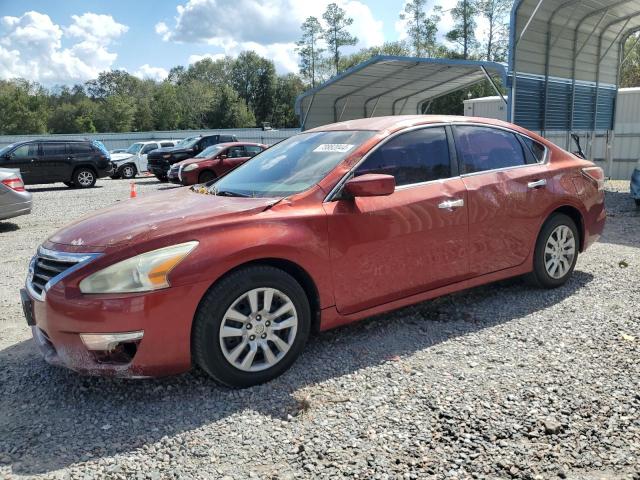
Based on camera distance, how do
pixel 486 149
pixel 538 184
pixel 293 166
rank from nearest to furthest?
pixel 293 166
pixel 486 149
pixel 538 184

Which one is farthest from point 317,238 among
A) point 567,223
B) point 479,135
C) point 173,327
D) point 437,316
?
point 567,223

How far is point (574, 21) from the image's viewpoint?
14.4 meters

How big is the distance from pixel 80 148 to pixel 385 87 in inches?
422

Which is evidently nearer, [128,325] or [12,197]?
[128,325]

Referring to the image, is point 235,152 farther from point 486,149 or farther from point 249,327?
point 249,327

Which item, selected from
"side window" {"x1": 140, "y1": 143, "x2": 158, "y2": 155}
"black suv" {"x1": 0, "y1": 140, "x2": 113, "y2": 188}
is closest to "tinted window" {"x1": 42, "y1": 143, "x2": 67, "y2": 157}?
"black suv" {"x1": 0, "y1": 140, "x2": 113, "y2": 188}

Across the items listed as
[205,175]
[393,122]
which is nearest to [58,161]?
[205,175]

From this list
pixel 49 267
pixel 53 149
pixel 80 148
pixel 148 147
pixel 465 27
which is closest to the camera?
pixel 49 267

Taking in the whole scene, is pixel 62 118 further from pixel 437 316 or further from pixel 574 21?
pixel 437 316

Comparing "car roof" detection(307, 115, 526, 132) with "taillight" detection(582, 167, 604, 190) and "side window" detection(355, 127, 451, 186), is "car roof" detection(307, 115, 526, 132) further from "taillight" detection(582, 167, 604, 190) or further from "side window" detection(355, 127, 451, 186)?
"taillight" detection(582, 167, 604, 190)

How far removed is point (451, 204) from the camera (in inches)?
160

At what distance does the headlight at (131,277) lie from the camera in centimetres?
289

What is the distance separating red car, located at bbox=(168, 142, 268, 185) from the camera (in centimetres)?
1516

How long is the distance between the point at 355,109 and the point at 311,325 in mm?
18017
